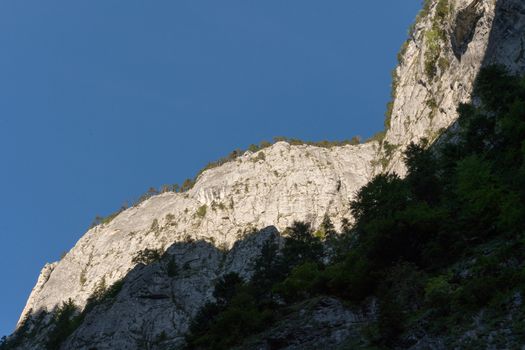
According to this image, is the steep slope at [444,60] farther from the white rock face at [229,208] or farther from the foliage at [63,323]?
the foliage at [63,323]

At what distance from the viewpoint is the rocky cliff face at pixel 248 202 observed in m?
79.2

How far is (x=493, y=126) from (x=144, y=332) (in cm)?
6178

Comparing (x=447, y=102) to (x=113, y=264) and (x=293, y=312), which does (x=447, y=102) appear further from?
(x=113, y=264)

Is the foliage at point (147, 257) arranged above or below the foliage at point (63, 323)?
above

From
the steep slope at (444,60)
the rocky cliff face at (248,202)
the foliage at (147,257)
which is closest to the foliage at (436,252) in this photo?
the steep slope at (444,60)

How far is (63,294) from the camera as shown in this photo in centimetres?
12212

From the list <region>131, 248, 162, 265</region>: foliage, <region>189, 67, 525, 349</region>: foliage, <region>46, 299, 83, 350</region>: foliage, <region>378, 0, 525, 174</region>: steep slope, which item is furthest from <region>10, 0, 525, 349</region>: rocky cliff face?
<region>189, 67, 525, 349</region>: foliage

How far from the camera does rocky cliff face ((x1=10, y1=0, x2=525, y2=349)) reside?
7925cm

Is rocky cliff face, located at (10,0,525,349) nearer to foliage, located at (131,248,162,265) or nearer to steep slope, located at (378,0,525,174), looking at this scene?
steep slope, located at (378,0,525,174)

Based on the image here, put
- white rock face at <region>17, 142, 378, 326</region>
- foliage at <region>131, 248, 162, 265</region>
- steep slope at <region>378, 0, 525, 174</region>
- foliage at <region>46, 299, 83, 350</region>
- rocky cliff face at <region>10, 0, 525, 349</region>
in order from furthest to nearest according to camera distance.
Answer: white rock face at <region>17, 142, 378, 326</region>
foliage at <region>131, 248, 162, 265</region>
foliage at <region>46, 299, 83, 350</region>
rocky cliff face at <region>10, 0, 525, 349</region>
steep slope at <region>378, 0, 525, 174</region>

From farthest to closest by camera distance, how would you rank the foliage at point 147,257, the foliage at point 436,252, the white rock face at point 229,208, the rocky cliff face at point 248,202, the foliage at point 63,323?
the white rock face at point 229,208 < the foliage at point 147,257 < the foliage at point 63,323 < the rocky cliff face at point 248,202 < the foliage at point 436,252

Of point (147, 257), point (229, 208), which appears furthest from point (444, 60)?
point (147, 257)

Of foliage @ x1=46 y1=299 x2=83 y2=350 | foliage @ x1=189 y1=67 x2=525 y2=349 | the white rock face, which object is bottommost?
foliage @ x1=189 y1=67 x2=525 y2=349

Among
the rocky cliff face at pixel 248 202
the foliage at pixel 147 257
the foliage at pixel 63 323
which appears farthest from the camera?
the foliage at pixel 147 257
